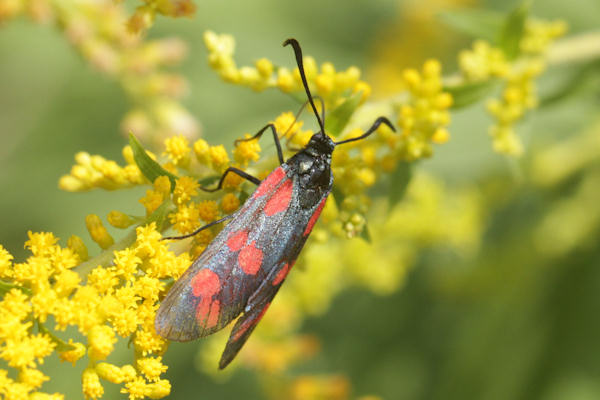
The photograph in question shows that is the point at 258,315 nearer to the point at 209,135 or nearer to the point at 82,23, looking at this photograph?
the point at 82,23

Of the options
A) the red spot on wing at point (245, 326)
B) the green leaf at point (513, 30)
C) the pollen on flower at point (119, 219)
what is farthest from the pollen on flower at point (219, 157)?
the green leaf at point (513, 30)

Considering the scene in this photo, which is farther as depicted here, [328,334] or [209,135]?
[209,135]

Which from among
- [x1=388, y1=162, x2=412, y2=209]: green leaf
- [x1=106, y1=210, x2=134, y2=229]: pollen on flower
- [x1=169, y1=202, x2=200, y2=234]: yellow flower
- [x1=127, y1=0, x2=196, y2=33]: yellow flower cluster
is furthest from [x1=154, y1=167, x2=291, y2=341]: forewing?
[x1=127, y1=0, x2=196, y2=33]: yellow flower cluster

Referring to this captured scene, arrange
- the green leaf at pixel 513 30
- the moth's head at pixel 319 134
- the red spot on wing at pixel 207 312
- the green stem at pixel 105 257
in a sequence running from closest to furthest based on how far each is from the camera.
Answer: the green stem at pixel 105 257
the red spot on wing at pixel 207 312
the moth's head at pixel 319 134
the green leaf at pixel 513 30

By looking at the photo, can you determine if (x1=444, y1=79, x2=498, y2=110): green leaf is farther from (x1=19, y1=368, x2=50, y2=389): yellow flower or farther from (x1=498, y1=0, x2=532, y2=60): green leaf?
(x1=19, y1=368, x2=50, y2=389): yellow flower

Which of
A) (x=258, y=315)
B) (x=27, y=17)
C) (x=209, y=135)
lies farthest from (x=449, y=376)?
(x=27, y=17)

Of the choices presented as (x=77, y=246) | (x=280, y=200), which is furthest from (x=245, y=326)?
(x=77, y=246)

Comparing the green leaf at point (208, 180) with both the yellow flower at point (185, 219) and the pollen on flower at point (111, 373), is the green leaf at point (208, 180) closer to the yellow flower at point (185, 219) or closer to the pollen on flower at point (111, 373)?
the yellow flower at point (185, 219)
